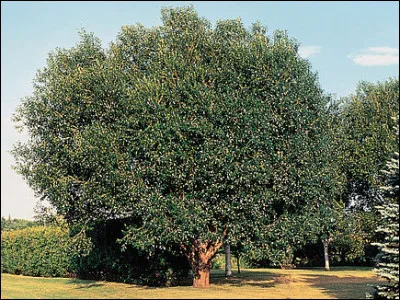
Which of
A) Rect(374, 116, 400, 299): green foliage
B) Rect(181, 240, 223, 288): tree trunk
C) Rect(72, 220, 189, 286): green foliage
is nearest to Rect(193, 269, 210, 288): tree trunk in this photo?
Rect(181, 240, 223, 288): tree trunk

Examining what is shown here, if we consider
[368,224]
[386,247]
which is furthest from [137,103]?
[368,224]

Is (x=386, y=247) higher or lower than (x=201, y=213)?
lower

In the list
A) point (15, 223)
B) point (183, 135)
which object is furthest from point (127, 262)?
point (15, 223)

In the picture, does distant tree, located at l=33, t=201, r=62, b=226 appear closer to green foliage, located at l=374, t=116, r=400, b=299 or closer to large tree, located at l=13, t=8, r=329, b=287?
large tree, located at l=13, t=8, r=329, b=287

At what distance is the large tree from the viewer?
91.4 ft

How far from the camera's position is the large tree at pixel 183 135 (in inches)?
1097

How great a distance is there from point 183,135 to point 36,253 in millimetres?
28021

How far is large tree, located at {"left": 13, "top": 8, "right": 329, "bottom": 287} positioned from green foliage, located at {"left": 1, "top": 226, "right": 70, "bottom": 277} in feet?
55.4

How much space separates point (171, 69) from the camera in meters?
29.6

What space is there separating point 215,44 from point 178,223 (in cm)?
1047

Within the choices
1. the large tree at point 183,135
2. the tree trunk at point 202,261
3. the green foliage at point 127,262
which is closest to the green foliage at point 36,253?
the green foliage at point 127,262

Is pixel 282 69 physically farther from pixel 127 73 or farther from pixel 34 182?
pixel 34 182

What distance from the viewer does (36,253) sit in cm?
4991

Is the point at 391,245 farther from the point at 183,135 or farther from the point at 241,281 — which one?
the point at 241,281
